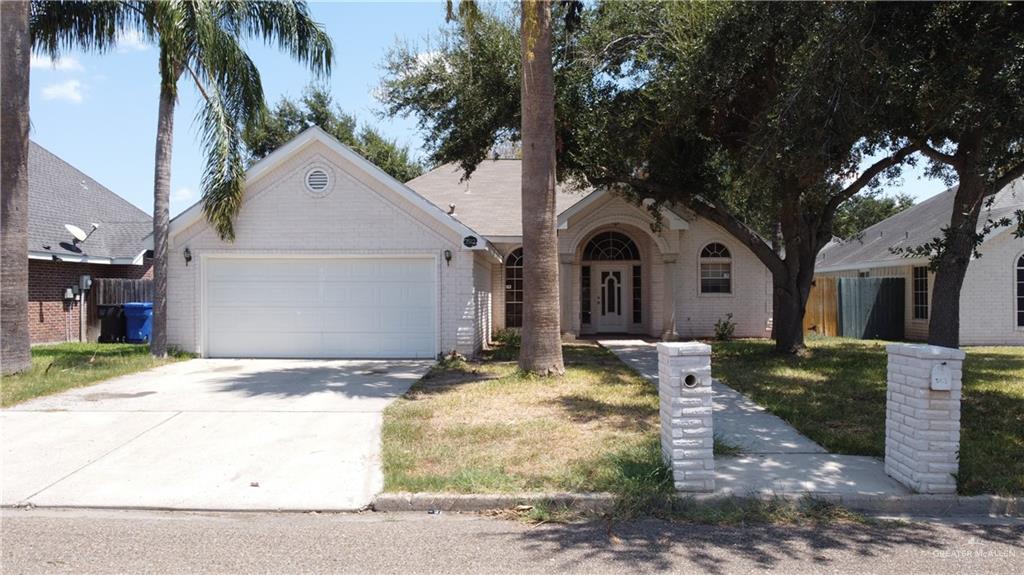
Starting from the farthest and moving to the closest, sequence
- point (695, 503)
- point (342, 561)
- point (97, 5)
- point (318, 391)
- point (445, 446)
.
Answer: point (97, 5)
point (318, 391)
point (445, 446)
point (695, 503)
point (342, 561)

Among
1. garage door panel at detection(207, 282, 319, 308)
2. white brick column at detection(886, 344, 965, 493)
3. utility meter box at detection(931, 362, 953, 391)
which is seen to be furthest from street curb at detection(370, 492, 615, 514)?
garage door panel at detection(207, 282, 319, 308)

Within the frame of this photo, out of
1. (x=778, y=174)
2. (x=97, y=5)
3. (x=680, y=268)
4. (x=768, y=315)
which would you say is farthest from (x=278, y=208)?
(x=768, y=315)

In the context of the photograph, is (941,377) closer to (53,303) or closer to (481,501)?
(481,501)

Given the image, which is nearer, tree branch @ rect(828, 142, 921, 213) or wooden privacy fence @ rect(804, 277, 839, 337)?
tree branch @ rect(828, 142, 921, 213)

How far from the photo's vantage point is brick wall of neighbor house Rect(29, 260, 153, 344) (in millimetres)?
17047

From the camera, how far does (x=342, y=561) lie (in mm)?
4508

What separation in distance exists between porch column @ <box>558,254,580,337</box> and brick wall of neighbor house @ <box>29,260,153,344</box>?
12784 millimetres

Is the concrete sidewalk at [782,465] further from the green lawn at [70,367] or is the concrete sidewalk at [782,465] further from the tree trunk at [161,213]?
the tree trunk at [161,213]

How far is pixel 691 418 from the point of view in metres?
5.71

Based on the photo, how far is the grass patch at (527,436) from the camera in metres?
5.88

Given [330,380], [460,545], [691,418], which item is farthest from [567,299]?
[460,545]

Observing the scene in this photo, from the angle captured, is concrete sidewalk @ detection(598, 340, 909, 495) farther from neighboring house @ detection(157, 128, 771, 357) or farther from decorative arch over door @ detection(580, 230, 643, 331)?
decorative arch over door @ detection(580, 230, 643, 331)

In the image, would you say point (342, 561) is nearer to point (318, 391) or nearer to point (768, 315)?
point (318, 391)

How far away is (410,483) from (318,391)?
484cm
